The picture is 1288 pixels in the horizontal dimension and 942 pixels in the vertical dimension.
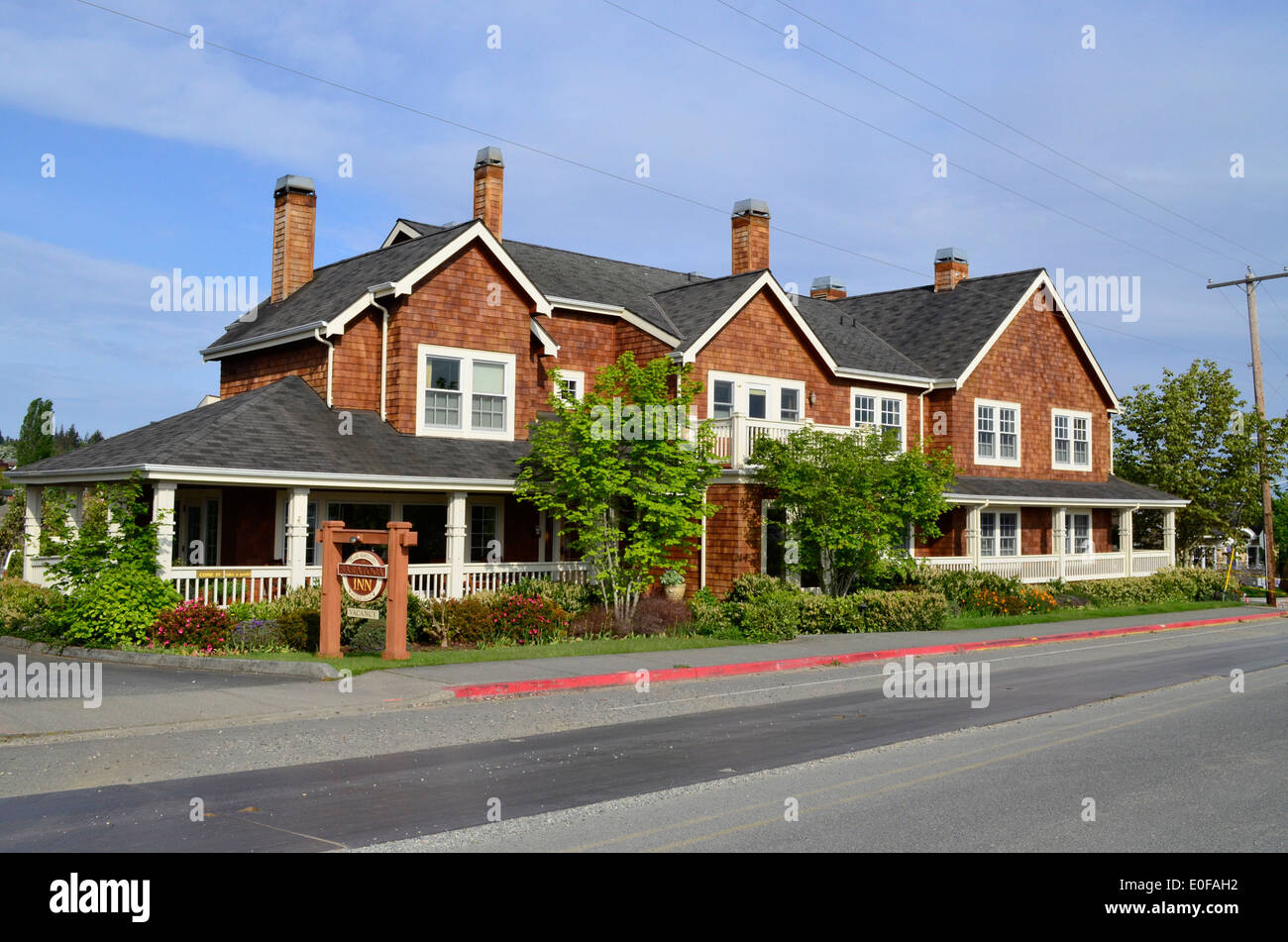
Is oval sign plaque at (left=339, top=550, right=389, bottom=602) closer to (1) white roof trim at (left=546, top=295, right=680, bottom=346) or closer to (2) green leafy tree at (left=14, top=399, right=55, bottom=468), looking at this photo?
(1) white roof trim at (left=546, top=295, right=680, bottom=346)

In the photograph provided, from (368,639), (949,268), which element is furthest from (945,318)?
(368,639)

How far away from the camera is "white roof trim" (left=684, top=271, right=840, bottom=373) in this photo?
27609 millimetres

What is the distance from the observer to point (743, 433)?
26516 millimetres

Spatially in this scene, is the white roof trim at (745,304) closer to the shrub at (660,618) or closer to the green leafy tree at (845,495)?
the green leafy tree at (845,495)

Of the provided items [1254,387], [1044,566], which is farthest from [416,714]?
[1254,387]

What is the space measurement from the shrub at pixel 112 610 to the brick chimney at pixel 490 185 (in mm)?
14191

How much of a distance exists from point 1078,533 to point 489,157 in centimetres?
2398

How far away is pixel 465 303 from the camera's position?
82.4 ft

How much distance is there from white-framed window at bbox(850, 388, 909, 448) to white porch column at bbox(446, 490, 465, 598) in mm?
13381

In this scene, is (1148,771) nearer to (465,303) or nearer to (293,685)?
(293,685)

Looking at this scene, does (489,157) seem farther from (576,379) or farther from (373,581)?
(373,581)

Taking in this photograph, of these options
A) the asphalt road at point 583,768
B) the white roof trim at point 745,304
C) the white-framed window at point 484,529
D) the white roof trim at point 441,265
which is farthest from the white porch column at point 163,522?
the white roof trim at point 745,304

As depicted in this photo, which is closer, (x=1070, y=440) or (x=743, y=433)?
(x=743, y=433)
